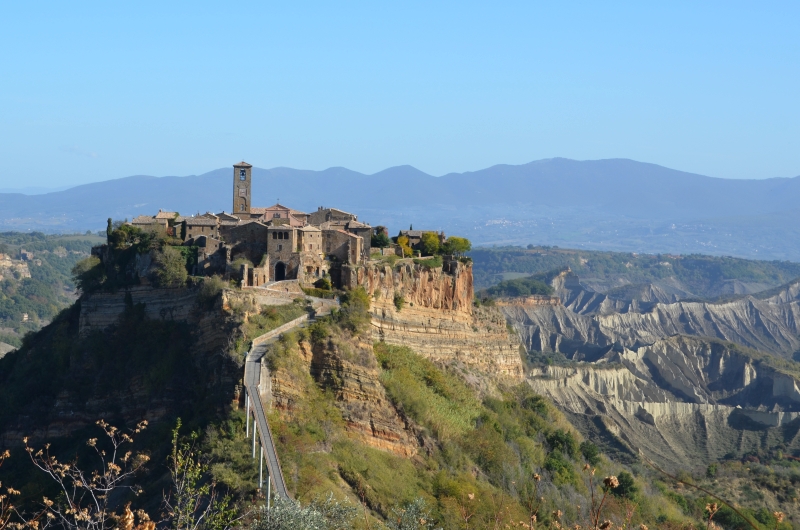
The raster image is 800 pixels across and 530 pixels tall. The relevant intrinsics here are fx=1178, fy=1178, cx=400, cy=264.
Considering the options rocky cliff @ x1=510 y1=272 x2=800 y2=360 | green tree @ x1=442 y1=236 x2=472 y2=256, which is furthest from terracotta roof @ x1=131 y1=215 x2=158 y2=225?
rocky cliff @ x1=510 y1=272 x2=800 y2=360

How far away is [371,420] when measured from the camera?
41031 millimetres

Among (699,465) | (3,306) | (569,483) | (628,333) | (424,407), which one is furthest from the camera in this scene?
(628,333)

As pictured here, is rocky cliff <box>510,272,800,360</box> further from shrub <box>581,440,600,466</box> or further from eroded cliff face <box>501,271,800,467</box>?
shrub <box>581,440,600,466</box>

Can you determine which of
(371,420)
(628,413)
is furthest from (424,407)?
(628,413)

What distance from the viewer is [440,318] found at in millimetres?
54000

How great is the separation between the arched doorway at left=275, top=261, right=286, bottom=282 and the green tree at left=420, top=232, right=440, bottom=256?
1248 cm

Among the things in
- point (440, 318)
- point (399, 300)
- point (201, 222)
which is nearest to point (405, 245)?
point (440, 318)

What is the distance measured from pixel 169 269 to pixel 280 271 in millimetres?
4480

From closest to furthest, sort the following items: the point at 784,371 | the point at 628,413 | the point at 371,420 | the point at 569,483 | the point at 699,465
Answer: the point at 371,420 → the point at 569,483 → the point at 699,465 → the point at 628,413 → the point at 784,371

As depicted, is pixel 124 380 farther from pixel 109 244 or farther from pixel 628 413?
pixel 628 413

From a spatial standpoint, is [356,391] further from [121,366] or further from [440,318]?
[440,318]

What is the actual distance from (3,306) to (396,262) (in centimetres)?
9582

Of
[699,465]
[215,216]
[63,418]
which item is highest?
[215,216]

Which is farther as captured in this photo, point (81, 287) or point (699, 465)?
point (699, 465)
